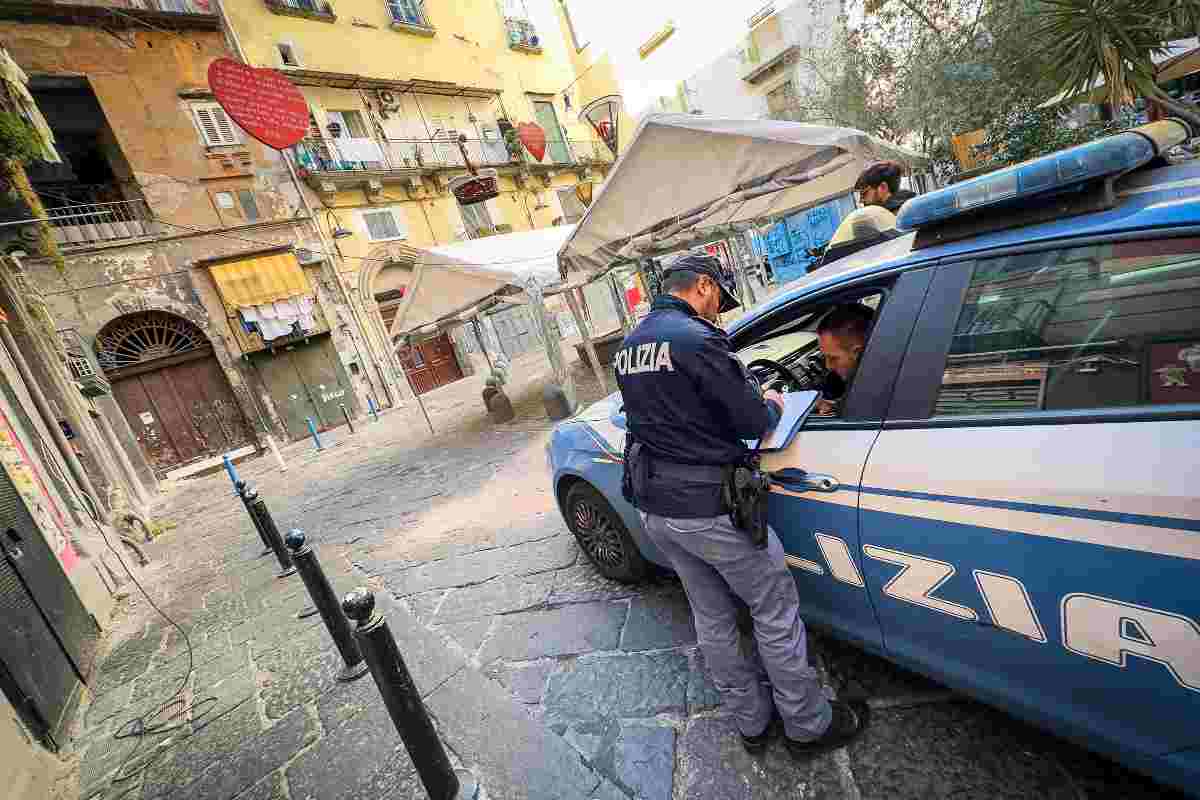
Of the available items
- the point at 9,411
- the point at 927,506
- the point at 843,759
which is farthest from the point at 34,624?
the point at 927,506

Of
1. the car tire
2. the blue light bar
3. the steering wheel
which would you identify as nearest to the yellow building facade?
the car tire

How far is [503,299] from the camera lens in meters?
8.54

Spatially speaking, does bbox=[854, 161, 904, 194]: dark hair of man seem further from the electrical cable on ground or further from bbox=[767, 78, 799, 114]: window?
bbox=[767, 78, 799, 114]: window

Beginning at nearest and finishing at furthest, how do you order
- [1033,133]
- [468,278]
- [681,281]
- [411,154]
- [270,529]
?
1. [681,281]
2. [270,529]
3. [468,278]
4. [1033,133]
5. [411,154]

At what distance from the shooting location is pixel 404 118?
56.7 ft

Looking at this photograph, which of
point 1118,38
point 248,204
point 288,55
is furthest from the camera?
point 288,55

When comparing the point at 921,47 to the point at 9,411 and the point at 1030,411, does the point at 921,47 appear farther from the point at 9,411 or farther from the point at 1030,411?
the point at 9,411

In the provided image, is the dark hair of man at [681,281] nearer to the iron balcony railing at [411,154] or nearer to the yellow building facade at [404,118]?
the yellow building facade at [404,118]

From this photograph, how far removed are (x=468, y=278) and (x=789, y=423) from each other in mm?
7428

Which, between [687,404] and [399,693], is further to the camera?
[399,693]

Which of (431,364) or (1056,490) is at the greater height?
(431,364)

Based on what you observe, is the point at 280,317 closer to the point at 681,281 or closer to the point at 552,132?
the point at 552,132

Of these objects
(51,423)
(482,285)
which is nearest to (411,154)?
(482,285)

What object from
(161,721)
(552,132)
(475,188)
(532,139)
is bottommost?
(161,721)
